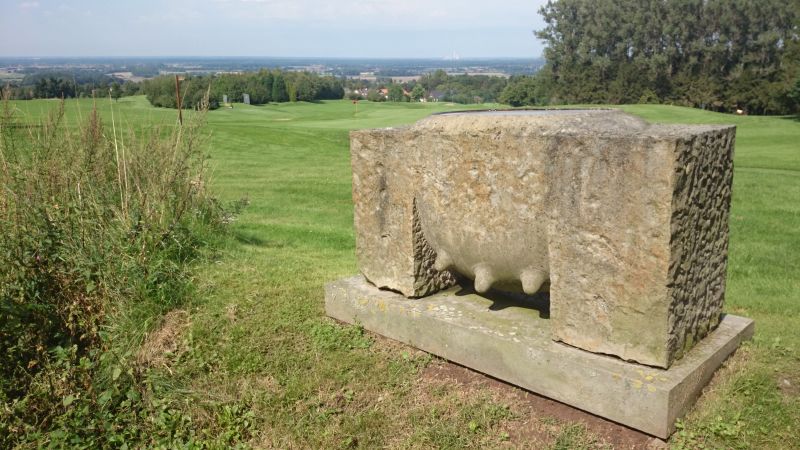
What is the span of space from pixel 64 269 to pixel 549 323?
11.0ft

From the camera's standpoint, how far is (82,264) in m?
4.52

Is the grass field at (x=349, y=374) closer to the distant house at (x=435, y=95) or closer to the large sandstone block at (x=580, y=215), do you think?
the large sandstone block at (x=580, y=215)

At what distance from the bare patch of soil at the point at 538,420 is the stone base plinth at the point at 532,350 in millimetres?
52

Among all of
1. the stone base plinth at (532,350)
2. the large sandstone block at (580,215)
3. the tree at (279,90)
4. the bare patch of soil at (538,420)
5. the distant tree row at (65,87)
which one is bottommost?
the bare patch of soil at (538,420)

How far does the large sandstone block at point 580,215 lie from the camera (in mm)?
2975

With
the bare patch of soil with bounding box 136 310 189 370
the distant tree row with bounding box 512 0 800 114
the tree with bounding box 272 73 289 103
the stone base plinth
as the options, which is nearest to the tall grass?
the bare patch of soil with bounding box 136 310 189 370

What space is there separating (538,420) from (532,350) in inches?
13.9

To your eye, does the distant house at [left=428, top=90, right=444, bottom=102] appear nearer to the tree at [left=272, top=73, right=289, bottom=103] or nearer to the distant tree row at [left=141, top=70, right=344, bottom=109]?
the distant tree row at [left=141, top=70, right=344, bottom=109]

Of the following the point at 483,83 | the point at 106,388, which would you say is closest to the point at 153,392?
the point at 106,388

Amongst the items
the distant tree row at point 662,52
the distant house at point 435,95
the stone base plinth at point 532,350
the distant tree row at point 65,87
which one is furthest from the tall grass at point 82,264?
the distant house at point 435,95

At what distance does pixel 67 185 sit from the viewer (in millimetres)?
5059

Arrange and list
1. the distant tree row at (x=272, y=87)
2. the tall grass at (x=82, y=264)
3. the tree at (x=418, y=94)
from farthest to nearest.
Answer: the tree at (x=418, y=94) < the distant tree row at (x=272, y=87) < the tall grass at (x=82, y=264)

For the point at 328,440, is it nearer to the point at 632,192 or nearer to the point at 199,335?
the point at 199,335

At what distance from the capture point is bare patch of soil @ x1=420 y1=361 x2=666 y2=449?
3.09 meters
